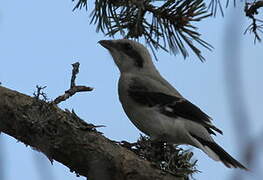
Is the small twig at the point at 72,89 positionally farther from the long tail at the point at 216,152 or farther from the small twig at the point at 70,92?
the long tail at the point at 216,152

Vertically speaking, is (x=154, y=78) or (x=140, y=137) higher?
(x=154, y=78)

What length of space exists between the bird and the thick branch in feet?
3.64

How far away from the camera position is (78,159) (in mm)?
2633

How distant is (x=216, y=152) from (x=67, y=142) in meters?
1.53

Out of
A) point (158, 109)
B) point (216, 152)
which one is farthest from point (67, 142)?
point (158, 109)

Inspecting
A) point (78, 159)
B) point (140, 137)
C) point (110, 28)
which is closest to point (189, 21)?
point (110, 28)

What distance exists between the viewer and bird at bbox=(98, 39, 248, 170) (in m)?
A: 4.05

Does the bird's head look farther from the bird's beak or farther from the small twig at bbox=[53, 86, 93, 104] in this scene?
the small twig at bbox=[53, 86, 93, 104]

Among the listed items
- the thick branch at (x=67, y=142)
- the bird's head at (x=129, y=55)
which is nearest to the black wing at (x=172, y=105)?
the bird's head at (x=129, y=55)

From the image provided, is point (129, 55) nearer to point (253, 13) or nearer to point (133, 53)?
point (133, 53)

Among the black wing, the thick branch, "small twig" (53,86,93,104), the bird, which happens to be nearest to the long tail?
the bird

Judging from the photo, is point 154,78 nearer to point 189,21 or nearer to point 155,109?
point 155,109

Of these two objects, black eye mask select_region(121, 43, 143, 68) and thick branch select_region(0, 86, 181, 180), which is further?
black eye mask select_region(121, 43, 143, 68)

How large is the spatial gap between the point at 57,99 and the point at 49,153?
14.5 inches
